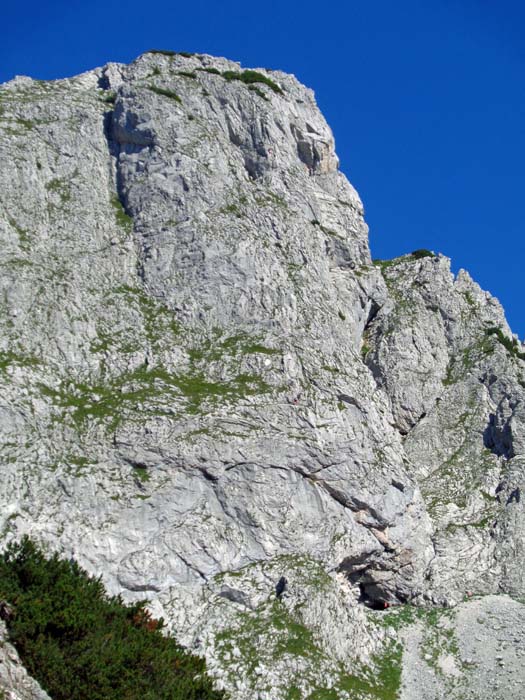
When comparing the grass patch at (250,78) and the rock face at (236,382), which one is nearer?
the rock face at (236,382)

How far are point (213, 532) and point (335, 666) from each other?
9753mm

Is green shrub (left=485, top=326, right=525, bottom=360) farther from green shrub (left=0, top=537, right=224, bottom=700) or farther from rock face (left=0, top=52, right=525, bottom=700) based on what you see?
green shrub (left=0, top=537, right=224, bottom=700)

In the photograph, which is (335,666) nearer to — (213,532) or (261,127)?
(213,532)

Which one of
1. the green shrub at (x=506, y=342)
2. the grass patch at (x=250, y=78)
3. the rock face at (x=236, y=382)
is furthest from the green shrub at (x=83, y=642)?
the grass patch at (x=250, y=78)

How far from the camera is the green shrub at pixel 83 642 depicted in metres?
30.2

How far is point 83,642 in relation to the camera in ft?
104

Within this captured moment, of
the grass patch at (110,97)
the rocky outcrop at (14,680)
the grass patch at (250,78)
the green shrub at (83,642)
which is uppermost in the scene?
the grass patch at (250,78)

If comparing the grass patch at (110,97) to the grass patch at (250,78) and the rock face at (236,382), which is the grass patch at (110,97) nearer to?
the rock face at (236,382)

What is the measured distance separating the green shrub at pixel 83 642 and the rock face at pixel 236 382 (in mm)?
5471

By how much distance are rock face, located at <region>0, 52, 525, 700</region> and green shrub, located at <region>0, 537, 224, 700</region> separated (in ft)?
17.9

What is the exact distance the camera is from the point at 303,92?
3243 inches

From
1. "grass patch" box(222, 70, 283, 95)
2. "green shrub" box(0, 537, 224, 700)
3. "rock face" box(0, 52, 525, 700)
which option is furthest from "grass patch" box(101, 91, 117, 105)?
"green shrub" box(0, 537, 224, 700)

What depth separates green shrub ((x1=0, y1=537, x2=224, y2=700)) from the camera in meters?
30.2

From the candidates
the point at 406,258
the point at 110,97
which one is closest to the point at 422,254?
the point at 406,258
